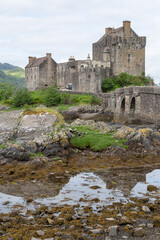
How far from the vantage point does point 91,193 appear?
10820 mm

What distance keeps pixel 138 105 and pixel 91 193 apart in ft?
66.7

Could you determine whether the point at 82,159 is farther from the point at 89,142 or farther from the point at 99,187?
the point at 99,187

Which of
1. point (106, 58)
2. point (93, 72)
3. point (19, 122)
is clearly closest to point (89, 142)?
point (19, 122)

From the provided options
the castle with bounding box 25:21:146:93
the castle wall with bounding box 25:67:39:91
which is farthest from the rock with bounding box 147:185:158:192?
the castle wall with bounding box 25:67:39:91

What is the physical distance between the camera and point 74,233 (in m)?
7.45

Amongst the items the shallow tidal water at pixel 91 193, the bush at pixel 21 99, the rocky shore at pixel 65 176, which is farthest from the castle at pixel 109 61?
the shallow tidal water at pixel 91 193

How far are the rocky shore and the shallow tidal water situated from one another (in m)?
0.11

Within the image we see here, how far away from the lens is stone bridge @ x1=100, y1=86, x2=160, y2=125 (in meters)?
27.1

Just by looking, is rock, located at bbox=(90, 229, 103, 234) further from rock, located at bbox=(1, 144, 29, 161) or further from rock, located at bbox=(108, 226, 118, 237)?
rock, located at bbox=(1, 144, 29, 161)

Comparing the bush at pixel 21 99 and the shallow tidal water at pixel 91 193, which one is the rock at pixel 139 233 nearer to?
the shallow tidal water at pixel 91 193

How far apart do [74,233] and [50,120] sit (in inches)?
558

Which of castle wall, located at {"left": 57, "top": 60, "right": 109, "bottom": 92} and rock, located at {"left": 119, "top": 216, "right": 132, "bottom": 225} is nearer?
rock, located at {"left": 119, "top": 216, "right": 132, "bottom": 225}

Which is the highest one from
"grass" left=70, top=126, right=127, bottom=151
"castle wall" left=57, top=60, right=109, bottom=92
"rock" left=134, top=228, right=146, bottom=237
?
"castle wall" left=57, top=60, right=109, bottom=92

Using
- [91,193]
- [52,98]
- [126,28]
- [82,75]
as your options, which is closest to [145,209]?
[91,193]
